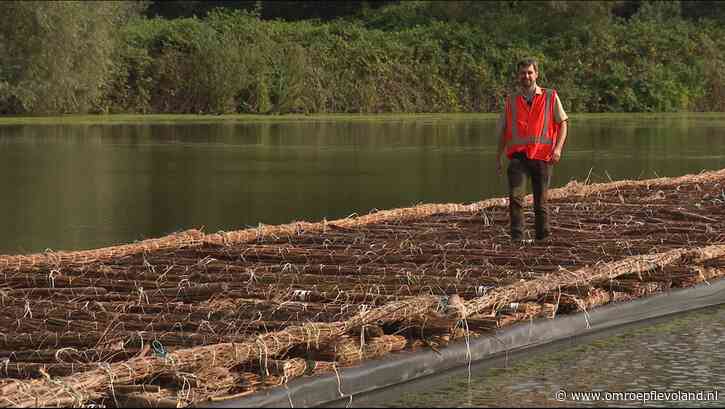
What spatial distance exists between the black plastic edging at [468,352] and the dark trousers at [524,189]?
2104 millimetres

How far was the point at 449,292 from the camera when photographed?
1016cm

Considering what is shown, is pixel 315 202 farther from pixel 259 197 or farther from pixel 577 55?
pixel 577 55

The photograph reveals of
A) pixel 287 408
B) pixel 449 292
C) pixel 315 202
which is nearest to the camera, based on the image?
pixel 287 408

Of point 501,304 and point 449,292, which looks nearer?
point 501,304

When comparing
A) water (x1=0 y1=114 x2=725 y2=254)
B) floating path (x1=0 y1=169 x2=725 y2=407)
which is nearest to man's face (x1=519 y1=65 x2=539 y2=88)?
floating path (x1=0 y1=169 x2=725 y2=407)

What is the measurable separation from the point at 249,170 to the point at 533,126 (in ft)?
45.9

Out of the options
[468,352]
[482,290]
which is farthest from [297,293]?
[468,352]

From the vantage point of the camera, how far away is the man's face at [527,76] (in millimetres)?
12516

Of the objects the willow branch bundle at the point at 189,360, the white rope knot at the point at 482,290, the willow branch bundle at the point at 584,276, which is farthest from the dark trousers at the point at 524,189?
the willow branch bundle at the point at 189,360

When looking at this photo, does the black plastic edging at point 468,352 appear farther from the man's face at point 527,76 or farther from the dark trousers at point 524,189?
the man's face at point 527,76

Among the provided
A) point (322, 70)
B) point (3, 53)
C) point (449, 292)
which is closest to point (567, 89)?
point (322, 70)

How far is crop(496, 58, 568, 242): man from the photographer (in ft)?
41.5

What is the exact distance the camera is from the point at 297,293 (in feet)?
32.5

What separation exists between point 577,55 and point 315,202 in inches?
1624
